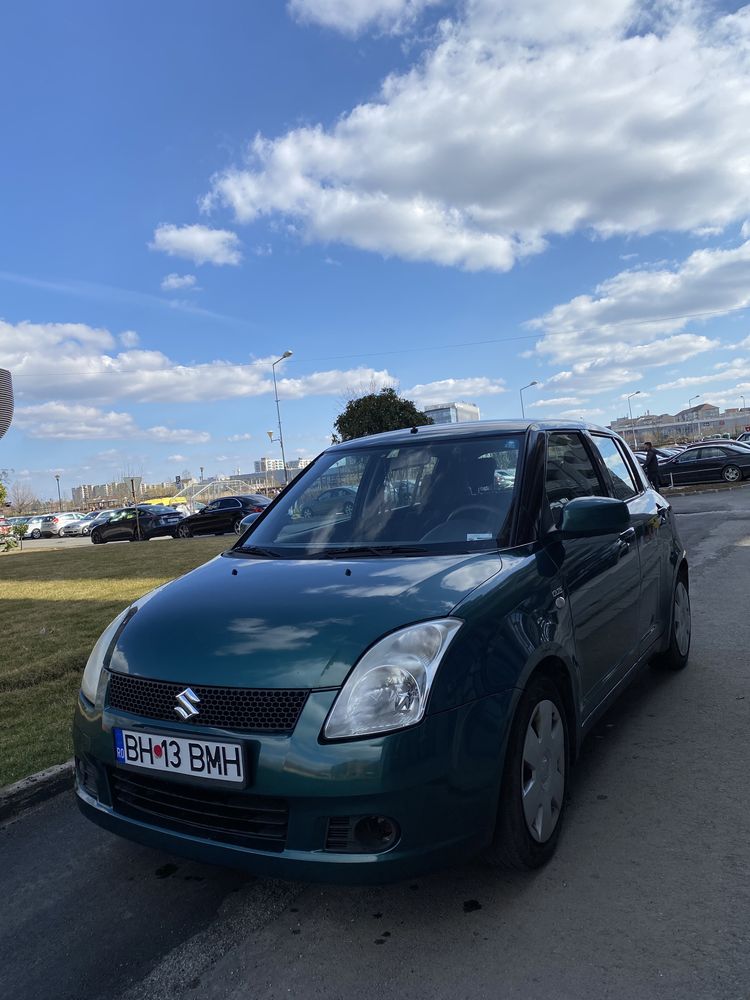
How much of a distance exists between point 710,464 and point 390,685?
28.5 meters

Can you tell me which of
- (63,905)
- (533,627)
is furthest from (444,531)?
(63,905)

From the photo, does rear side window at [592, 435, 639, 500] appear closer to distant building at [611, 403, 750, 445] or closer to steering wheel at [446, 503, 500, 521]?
steering wheel at [446, 503, 500, 521]

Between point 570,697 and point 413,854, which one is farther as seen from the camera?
point 570,697

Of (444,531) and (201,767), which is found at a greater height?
(444,531)

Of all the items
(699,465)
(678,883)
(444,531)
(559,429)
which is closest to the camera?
(678,883)

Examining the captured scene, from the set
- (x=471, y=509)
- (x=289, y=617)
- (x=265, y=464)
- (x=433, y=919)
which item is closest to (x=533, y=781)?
(x=433, y=919)

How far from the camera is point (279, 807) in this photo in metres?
2.22

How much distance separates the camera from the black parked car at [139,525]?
1328 inches

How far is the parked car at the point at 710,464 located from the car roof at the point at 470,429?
25834 mm

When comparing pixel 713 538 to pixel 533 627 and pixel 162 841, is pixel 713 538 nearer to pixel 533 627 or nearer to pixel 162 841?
pixel 533 627

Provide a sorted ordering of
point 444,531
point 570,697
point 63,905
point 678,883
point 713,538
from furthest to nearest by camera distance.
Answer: point 713,538 → point 444,531 → point 570,697 → point 63,905 → point 678,883

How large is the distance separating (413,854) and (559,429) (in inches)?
95.4

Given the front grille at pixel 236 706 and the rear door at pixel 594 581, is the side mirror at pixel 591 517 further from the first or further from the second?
the front grille at pixel 236 706

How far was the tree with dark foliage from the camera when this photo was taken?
39031 millimetres
